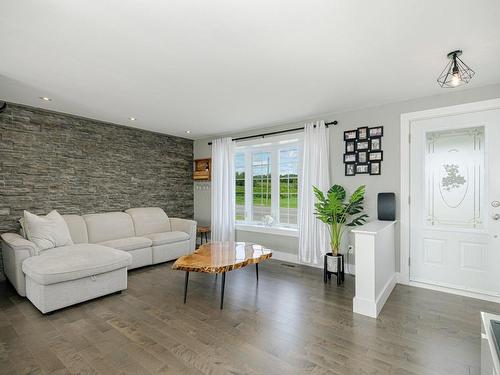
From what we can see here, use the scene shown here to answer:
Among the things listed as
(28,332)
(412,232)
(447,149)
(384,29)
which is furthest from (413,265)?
(28,332)

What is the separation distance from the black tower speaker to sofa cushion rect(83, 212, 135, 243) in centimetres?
396

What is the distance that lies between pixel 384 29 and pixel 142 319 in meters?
3.20

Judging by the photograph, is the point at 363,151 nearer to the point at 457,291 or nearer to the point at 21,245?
the point at 457,291

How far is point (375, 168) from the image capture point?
3693 millimetres

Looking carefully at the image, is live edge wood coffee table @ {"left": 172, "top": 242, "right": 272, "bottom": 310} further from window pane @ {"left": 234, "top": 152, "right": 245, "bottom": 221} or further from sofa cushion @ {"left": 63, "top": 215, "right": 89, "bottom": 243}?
sofa cushion @ {"left": 63, "top": 215, "right": 89, "bottom": 243}

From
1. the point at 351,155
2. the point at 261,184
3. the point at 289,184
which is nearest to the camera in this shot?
the point at 351,155

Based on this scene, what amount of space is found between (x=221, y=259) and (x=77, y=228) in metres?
2.44

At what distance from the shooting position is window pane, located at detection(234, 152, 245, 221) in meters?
5.35

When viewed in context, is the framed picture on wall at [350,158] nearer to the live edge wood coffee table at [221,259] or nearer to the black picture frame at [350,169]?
the black picture frame at [350,169]

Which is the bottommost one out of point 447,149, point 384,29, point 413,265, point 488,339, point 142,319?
point 142,319

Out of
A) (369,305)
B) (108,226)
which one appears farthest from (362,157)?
(108,226)

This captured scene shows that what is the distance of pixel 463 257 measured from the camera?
315cm

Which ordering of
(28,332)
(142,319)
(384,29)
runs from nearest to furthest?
(384,29)
(28,332)
(142,319)

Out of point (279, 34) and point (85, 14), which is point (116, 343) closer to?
point (85, 14)
